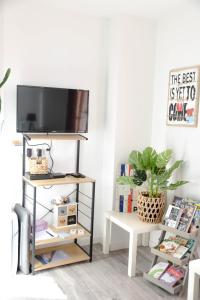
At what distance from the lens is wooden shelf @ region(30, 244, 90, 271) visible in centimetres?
289

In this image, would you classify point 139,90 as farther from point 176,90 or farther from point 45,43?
point 45,43

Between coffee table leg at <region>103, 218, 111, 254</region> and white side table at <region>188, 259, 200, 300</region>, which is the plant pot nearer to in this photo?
coffee table leg at <region>103, 218, 111, 254</region>

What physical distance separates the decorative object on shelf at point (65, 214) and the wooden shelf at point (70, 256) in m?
0.29

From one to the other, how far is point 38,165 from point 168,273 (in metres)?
1.46

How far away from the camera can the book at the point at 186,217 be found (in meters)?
2.70

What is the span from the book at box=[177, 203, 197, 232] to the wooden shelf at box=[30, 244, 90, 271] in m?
0.97

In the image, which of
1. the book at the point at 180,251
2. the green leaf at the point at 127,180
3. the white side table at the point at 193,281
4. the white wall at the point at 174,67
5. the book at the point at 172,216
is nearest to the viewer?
the white side table at the point at 193,281

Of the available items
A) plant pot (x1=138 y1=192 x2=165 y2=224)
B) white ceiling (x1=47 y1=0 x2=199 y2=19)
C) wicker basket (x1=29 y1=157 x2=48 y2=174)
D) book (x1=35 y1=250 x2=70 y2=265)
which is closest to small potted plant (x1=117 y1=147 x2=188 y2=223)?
plant pot (x1=138 y1=192 x2=165 y2=224)

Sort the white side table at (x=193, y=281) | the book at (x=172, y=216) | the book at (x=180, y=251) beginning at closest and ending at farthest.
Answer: the white side table at (x=193, y=281), the book at (x=180, y=251), the book at (x=172, y=216)

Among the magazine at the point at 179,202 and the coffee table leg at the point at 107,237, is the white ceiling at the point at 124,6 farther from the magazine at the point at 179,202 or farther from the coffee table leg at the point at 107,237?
the coffee table leg at the point at 107,237

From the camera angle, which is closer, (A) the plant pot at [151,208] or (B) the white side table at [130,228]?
(B) the white side table at [130,228]

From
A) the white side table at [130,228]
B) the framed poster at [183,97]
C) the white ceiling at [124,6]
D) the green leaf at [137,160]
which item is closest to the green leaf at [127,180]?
the green leaf at [137,160]

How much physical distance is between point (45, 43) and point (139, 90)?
3.43 feet

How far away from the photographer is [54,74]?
10.2ft
